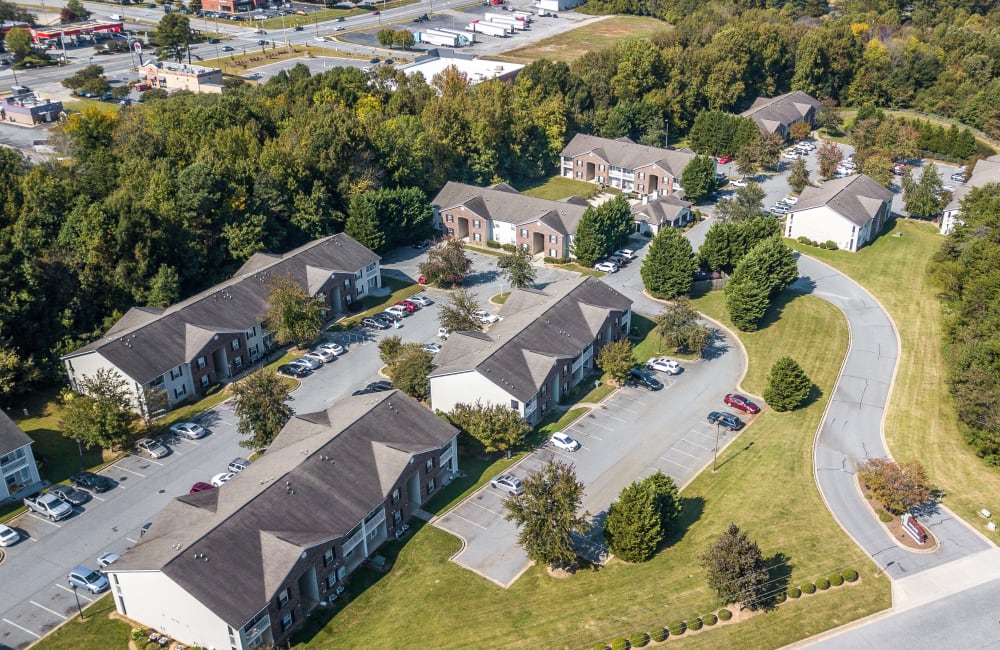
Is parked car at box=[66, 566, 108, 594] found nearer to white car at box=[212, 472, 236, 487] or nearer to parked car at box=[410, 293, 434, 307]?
white car at box=[212, 472, 236, 487]

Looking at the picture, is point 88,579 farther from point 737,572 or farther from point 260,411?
point 737,572

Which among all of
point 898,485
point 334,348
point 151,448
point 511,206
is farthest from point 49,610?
point 511,206

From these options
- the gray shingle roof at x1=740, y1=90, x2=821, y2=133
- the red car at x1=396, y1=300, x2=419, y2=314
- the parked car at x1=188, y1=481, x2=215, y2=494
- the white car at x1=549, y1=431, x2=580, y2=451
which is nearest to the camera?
the parked car at x1=188, y1=481, x2=215, y2=494

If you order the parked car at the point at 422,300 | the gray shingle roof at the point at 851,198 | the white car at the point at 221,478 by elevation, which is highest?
the gray shingle roof at the point at 851,198

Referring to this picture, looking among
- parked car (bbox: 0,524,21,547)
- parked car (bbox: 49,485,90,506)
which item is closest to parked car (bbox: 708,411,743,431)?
parked car (bbox: 49,485,90,506)

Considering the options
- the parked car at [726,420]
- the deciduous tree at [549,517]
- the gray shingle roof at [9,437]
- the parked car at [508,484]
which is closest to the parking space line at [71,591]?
the gray shingle roof at [9,437]

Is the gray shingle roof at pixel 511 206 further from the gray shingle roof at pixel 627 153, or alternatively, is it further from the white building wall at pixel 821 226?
the white building wall at pixel 821 226

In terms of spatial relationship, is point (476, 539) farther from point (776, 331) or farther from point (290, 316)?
point (776, 331)
